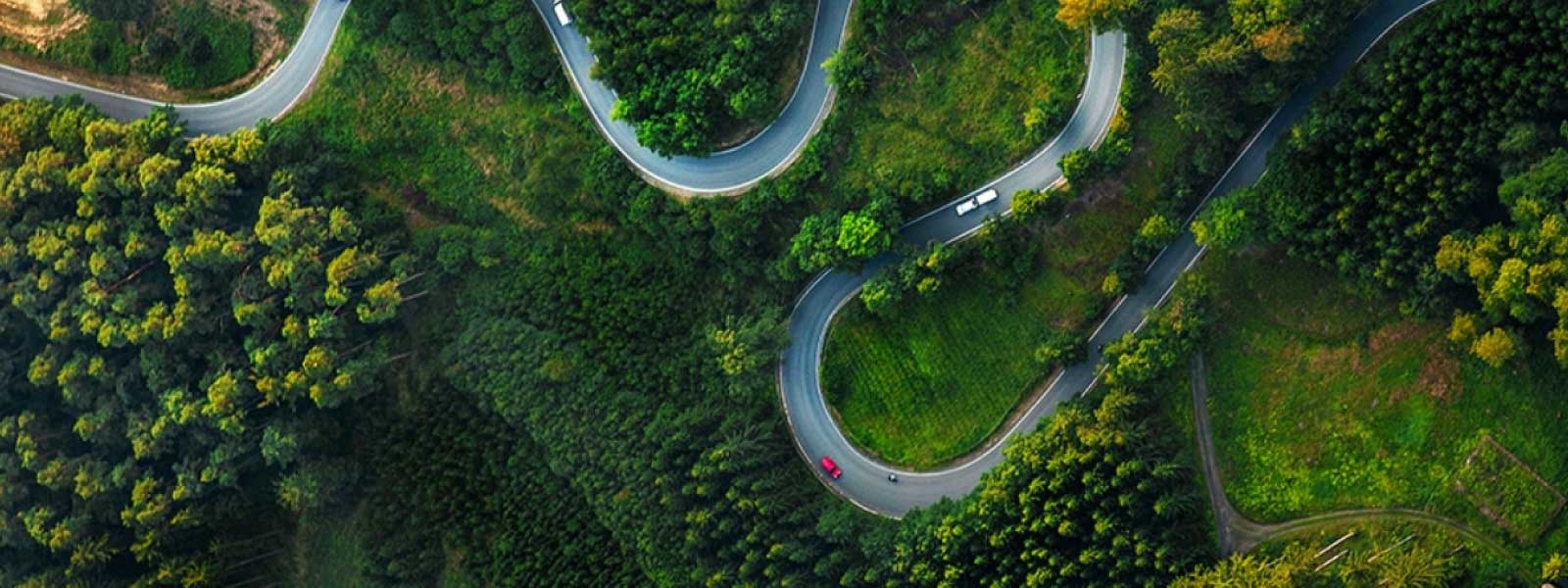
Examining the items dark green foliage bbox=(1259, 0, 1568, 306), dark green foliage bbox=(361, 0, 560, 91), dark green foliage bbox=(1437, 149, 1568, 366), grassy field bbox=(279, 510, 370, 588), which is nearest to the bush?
dark green foliage bbox=(1259, 0, 1568, 306)

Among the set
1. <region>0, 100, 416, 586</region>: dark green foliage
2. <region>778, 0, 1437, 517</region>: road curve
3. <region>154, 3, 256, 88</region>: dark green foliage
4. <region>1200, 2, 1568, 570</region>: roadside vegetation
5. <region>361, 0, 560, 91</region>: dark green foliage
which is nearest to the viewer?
<region>1200, 2, 1568, 570</region>: roadside vegetation

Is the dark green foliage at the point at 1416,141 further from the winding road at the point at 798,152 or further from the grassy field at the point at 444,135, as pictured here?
the grassy field at the point at 444,135

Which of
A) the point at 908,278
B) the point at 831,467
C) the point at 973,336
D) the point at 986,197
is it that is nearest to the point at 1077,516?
the point at 973,336

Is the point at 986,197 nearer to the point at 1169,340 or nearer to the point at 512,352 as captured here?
the point at 1169,340

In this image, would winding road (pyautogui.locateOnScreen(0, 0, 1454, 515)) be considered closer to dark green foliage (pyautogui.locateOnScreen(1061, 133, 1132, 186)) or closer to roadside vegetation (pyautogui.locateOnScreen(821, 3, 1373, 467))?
roadside vegetation (pyautogui.locateOnScreen(821, 3, 1373, 467))

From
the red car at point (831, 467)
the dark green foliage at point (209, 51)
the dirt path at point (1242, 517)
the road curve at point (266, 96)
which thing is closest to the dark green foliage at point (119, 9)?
the dark green foliage at point (209, 51)

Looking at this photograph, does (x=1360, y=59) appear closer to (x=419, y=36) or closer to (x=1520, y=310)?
(x=1520, y=310)
